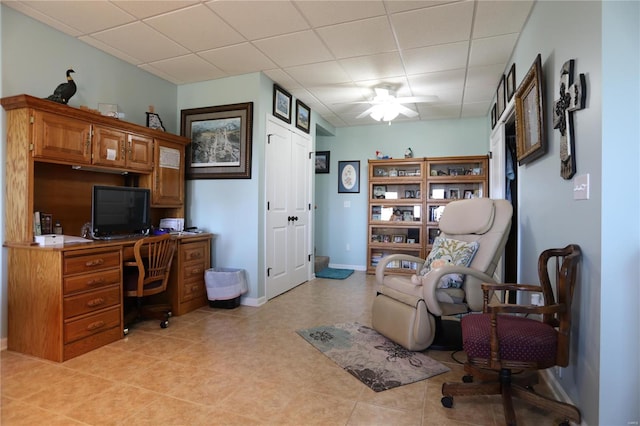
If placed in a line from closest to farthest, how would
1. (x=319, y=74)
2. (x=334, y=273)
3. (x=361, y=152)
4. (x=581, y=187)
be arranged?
(x=581, y=187) < (x=319, y=74) < (x=334, y=273) < (x=361, y=152)

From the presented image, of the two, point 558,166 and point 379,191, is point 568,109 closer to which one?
point 558,166

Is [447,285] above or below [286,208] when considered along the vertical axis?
below

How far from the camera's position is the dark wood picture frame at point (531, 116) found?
80.0 inches

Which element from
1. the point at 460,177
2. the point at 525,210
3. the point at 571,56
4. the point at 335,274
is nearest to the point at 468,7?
the point at 571,56

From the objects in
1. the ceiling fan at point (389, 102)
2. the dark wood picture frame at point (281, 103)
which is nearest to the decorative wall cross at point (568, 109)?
the ceiling fan at point (389, 102)

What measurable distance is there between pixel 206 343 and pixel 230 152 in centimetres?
202

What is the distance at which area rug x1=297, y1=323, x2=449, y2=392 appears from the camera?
2092mm

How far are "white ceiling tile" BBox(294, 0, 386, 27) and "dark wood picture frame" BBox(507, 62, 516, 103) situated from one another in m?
1.35

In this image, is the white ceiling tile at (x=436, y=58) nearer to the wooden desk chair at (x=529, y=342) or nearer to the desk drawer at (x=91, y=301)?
the wooden desk chair at (x=529, y=342)

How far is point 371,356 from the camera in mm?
2396

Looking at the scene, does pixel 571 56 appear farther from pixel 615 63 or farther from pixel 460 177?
pixel 460 177

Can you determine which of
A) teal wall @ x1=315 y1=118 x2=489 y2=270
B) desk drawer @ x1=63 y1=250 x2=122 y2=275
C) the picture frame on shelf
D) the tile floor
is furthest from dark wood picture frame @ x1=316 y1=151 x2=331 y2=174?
desk drawer @ x1=63 y1=250 x2=122 y2=275

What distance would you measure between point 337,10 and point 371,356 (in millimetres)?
2499

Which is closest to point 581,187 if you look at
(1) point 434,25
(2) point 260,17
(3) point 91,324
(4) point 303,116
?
(1) point 434,25
